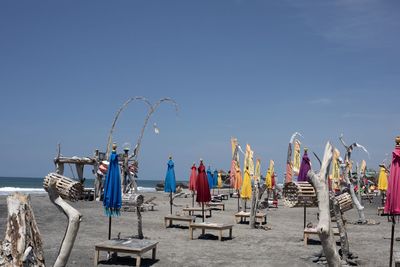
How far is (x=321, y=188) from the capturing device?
5504 millimetres

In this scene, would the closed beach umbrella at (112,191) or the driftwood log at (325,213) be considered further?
the closed beach umbrella at (112,191)

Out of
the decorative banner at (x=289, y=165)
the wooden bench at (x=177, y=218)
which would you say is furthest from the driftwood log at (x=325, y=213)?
the wooden bench at (x=177, y=218)

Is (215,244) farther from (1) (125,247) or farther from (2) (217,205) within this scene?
(2) (217,205)

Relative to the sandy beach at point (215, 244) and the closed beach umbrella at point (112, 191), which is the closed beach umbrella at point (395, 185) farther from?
the closed beach umbrella at point (112, 191)

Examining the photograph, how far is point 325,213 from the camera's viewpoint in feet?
17.5

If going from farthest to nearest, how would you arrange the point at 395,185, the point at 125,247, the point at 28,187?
1. the point at 28,187
2. the point at 125,247
3. the point at 395,185

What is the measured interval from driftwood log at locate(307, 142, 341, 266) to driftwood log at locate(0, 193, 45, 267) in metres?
3.21

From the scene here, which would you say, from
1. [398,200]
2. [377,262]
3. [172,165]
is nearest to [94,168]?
[172,165]

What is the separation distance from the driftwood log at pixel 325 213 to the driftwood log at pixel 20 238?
321cm

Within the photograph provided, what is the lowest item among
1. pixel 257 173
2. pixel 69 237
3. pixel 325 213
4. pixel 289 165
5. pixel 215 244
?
pixel 215 244

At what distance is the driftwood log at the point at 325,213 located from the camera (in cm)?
518

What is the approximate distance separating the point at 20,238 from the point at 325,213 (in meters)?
3.51

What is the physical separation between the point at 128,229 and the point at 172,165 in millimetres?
4876

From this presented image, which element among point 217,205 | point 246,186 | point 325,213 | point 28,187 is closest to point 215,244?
point 246,186
